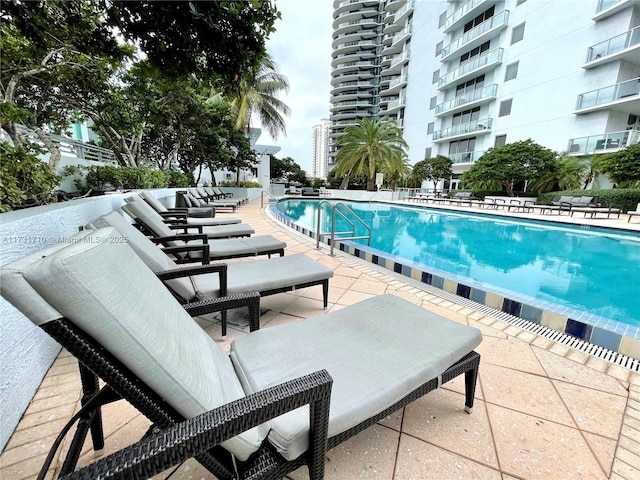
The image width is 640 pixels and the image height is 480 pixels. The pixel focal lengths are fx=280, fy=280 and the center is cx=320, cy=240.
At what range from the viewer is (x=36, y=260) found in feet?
2.02

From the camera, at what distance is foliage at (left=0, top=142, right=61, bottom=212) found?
83.5 inches

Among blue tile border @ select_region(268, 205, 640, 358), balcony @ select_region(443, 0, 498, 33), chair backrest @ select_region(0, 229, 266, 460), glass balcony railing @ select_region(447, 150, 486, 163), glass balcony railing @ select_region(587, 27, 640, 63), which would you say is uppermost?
balcony @ select_region(443, 0, 498, 33)

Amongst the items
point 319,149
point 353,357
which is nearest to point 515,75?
point 353,357

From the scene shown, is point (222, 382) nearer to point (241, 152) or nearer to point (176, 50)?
point (176, 50)

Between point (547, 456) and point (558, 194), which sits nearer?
point (547, 456)

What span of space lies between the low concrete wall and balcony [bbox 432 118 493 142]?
23548 millimetres

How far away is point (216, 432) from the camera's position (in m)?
0.63

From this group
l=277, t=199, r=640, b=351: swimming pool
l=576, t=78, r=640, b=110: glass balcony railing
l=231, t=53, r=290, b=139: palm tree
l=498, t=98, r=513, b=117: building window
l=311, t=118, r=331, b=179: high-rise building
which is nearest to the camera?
l=277, t=199, r=640, b=351: swimming pool

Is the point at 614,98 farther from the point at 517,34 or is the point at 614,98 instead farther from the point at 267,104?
the point at 267,104

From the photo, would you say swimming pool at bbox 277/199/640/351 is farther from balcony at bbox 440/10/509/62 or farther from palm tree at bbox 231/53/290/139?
balcony at bbox 440/10/509/62

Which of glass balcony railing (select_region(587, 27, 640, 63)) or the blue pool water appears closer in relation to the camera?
the blue pool water

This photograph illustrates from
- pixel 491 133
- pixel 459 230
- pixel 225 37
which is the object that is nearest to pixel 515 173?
pixel 491 133

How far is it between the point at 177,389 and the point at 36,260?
1.43 feet

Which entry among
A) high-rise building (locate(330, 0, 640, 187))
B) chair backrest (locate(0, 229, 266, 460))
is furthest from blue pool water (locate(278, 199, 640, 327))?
high-rise building (locate(330, 0, 640, 187))
